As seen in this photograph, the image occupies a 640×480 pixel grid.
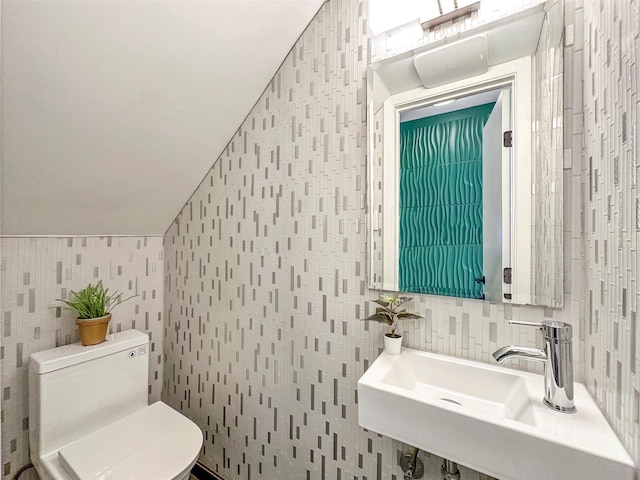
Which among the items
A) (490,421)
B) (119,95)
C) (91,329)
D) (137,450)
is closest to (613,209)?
(490,421)

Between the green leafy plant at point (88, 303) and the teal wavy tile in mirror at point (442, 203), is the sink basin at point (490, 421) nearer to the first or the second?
the teal wavy tile in mirror at point (442, 203)

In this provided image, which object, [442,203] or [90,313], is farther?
[90,313]

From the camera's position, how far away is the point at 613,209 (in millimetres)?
787

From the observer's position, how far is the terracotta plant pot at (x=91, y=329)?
151 centimetres

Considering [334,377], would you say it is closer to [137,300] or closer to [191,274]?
[191,274]

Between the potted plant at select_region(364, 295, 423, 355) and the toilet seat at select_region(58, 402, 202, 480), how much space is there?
0.88 metres

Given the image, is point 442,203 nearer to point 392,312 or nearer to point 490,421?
point 392,312

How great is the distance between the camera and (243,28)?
51.3 inches

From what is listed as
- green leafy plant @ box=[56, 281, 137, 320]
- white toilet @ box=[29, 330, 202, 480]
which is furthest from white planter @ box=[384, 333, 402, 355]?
green leafy plant @ box=[56, 281, 137, 320]

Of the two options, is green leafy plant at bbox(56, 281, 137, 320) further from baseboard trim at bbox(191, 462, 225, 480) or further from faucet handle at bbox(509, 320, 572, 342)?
faucet handle at bbox(509, 320, 572, 342)

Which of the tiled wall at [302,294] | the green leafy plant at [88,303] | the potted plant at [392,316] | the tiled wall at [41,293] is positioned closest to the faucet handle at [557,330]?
the tiled wall at [302,294]

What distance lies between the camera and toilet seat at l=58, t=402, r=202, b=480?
3.89ft

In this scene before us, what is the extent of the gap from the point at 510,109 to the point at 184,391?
6.78 ft

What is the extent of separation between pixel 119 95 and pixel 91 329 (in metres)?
1.03
